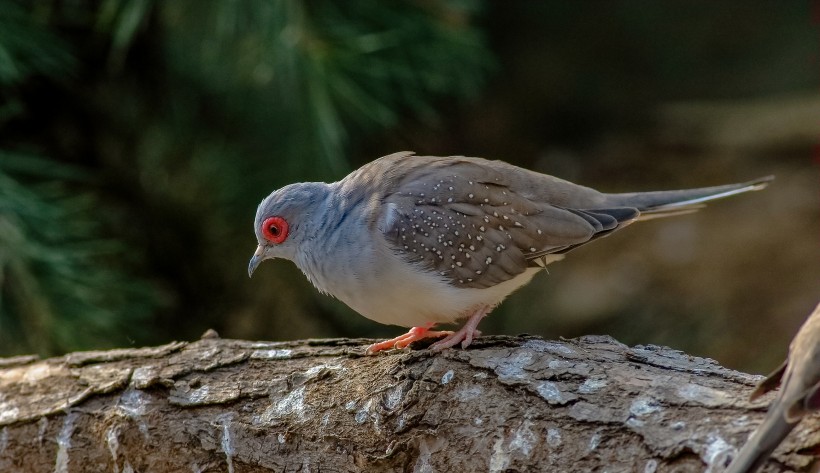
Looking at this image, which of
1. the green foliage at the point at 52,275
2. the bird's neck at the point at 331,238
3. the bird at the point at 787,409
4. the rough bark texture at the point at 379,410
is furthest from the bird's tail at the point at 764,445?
the green foliage at the point at 52,275

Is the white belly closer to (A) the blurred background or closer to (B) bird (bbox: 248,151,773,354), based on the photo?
(B) bird (bbox: 248,151,773,354)

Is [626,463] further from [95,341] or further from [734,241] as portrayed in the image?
[734,241]

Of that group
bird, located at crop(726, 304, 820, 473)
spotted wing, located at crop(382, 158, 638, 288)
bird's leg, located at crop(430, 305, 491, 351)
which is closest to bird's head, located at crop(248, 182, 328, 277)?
spotted wing, located at crop(382, 158, 638, 288)

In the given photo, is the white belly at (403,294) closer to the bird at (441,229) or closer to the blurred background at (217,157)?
the bird at (441,229)

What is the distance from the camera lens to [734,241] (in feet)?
28.0

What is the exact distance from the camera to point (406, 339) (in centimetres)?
363

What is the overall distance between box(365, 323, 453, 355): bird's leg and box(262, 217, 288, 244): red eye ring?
622 mm

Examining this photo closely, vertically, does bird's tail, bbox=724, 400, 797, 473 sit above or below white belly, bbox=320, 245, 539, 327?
below

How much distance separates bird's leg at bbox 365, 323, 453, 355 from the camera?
347 cm

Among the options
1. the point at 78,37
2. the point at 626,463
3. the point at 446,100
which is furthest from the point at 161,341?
the point at 626,463

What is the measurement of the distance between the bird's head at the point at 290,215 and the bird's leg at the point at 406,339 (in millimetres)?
552

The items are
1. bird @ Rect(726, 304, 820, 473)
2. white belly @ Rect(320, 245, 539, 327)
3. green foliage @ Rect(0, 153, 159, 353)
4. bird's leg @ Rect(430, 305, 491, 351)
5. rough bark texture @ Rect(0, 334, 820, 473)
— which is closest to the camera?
bird @ Rect(726, 304, 820, 473)

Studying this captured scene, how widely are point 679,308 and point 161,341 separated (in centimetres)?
354

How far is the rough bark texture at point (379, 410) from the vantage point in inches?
103
